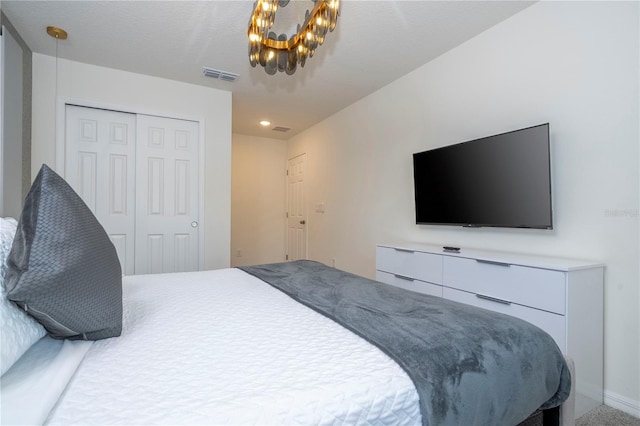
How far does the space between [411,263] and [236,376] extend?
2.12 meters

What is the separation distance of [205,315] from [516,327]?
3.70ft

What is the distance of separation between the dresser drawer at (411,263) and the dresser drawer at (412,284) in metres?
0.03

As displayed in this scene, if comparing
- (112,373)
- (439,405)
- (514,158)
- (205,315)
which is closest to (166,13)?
(205,315)

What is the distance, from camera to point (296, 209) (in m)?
5.47

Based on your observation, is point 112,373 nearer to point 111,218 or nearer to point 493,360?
point 493,360

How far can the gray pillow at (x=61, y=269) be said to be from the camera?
2.64 feet

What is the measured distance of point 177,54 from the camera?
2.91m

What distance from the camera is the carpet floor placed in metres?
1.69

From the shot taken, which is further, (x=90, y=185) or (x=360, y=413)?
(x=90, y=185)

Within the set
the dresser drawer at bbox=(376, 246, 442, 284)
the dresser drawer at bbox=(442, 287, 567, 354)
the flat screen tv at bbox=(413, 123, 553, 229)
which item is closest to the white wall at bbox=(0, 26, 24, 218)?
the dresser drawer at bbox=(376, 246, 442, 284)

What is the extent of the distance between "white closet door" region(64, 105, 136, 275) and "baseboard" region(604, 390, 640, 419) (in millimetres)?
3921

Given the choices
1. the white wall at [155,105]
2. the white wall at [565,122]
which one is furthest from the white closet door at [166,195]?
the white wall at [565,122]

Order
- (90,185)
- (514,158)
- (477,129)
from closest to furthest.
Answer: (514,158), (477,129), (90,185)

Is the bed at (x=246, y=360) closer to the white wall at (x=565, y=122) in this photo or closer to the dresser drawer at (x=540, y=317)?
the dresser drawer at (x=540, y=317)
